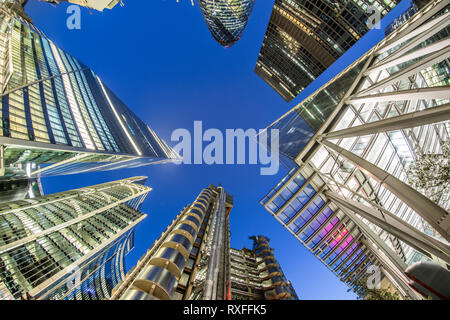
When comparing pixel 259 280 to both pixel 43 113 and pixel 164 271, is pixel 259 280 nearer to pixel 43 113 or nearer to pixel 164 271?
pixel 164 271

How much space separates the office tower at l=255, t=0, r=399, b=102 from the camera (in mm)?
50406

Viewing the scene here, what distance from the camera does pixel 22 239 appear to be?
38.1 metres

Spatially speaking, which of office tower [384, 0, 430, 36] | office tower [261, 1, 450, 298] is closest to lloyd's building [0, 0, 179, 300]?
office tower [261, 1, 450, 298]

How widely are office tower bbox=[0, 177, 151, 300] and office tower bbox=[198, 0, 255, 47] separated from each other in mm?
88178

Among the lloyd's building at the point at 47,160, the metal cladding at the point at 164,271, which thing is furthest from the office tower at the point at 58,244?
the metal cladding at the point at 164,271

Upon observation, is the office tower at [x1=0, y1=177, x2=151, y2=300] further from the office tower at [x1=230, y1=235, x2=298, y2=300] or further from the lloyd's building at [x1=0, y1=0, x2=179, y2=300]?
the office tower at [x1=230, y1=235, x2=298, y2=300]

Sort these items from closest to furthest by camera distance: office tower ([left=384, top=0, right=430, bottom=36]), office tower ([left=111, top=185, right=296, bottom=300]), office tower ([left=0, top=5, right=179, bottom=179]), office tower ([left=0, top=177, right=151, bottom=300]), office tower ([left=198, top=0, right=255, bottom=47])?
1. office tower ([left=111, top=185, right=296, bottom=300])
2. office tower ([left=0, top=5, right=179, bottom=179])
3. office tower ([left=0, top=177, right=151, bottom=300])
4. office tower ([left=384, top=0, right=430, bottom=36])
5. office tower ([left=198, top=0, right=255, bottom=47])

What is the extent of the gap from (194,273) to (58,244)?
54513mm

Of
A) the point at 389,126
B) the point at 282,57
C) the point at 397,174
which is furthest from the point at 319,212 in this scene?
the point at 282,57

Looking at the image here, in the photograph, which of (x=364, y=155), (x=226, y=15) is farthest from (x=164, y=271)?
(x=226, y=15)

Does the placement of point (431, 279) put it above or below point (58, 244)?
above

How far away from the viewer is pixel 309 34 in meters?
63.0

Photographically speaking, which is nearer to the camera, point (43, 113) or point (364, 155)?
point (364, 155)

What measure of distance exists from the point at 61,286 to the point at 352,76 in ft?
256
